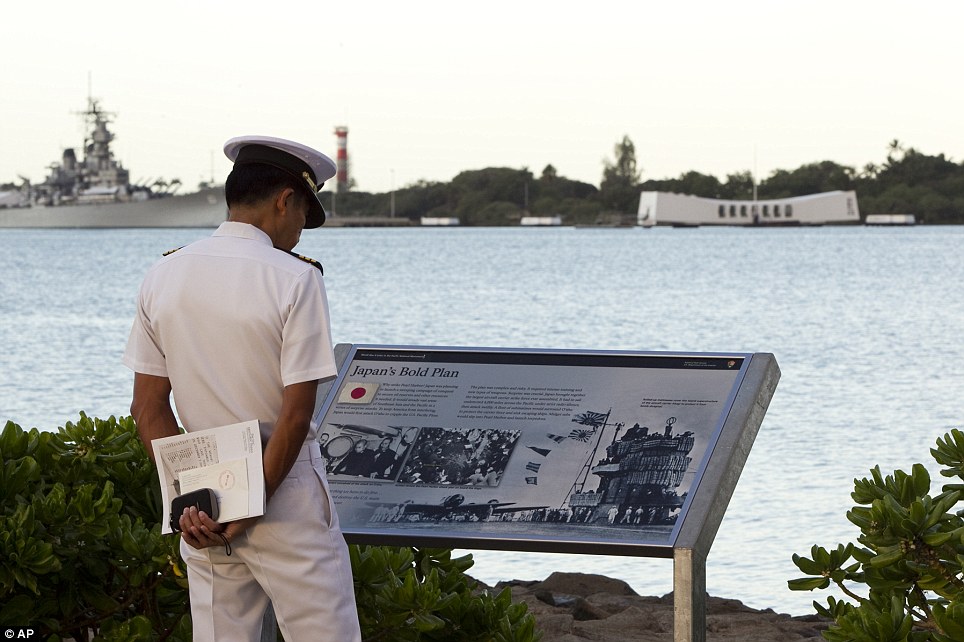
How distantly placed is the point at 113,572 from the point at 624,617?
8.55 ft

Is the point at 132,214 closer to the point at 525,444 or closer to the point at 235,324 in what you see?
the point at 525,444

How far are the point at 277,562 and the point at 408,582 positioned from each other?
85cm

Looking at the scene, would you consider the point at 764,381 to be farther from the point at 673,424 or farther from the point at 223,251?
the point at 223,251

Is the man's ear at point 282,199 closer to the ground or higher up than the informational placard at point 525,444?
higher up

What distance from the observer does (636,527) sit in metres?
3.36

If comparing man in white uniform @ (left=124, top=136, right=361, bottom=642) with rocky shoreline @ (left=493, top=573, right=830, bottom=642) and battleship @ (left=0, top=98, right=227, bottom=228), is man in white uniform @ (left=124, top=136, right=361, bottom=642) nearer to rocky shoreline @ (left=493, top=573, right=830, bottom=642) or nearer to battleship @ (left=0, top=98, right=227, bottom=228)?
rocky shoreline @ (left=493, top=573, right=830, bottom=642)

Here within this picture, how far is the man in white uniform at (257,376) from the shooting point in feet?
8.91

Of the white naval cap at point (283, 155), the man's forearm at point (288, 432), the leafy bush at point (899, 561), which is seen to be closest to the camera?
the man's forearm at point (288, 432)

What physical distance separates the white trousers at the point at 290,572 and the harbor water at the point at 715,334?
13.1ft

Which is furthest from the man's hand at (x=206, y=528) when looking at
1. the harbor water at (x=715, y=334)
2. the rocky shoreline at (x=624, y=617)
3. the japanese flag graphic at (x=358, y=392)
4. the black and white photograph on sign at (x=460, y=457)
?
the harbor water at (x=715, y=334)

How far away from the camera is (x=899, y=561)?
10.3 feet

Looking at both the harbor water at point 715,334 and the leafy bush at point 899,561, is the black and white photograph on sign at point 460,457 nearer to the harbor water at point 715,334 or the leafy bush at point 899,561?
the leafy bush at point 899,561

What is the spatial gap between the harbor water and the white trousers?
3996 mm

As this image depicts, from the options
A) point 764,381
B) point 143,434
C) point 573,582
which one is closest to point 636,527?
point 764,381
